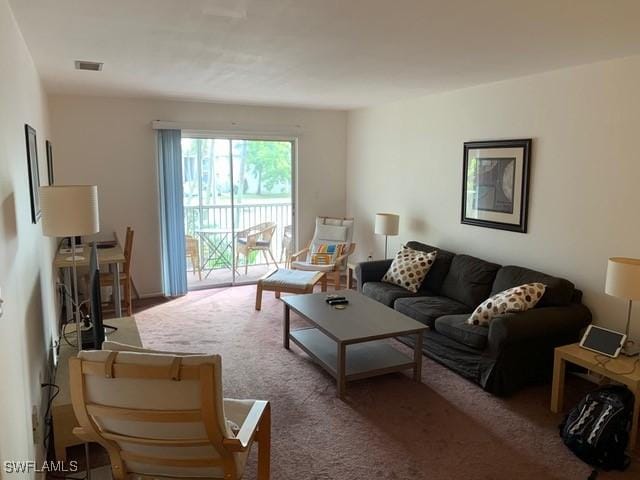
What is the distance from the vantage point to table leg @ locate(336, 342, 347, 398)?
10.6 ft

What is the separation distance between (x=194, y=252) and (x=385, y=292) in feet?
10.0

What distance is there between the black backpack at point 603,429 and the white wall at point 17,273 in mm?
2692

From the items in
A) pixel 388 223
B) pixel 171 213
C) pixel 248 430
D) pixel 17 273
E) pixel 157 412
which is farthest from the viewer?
pixel 171 213

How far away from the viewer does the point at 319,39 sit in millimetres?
2777

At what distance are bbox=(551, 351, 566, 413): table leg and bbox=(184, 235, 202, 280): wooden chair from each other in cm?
471

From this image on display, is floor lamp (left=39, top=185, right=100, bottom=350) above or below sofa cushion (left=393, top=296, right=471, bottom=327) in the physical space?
above

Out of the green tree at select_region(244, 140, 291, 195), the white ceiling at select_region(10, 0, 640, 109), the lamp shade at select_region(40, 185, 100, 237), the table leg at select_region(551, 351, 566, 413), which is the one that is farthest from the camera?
the green tree at select_region(244, 140, 291, 195)

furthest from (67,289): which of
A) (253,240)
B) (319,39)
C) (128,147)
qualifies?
(319,39)

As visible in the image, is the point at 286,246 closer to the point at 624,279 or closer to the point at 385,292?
the point at 385,292

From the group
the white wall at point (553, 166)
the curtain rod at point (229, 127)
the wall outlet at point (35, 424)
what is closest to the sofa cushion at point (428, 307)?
the white wall at point (553, 166)

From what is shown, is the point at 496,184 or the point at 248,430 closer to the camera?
the point at 248,430

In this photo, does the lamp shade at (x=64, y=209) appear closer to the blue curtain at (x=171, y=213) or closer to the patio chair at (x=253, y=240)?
the blue curtain at (x=171, y=213)

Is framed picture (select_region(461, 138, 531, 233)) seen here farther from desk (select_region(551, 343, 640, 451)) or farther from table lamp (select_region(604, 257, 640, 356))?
desk (select_region(551, 343, 640, 451))

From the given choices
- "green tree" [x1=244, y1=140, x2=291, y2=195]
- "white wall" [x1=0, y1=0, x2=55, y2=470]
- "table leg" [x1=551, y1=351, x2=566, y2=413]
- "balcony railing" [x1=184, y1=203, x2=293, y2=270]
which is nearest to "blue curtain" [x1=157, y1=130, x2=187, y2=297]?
"balcony railing" [x1=184, y1=203, x2=293, y2=270]
